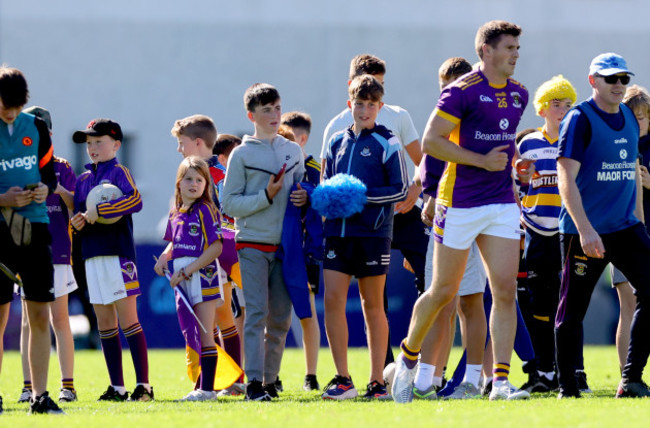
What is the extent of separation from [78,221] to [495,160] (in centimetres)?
325

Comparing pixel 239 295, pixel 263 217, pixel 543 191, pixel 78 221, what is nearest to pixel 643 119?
pixel 543 191

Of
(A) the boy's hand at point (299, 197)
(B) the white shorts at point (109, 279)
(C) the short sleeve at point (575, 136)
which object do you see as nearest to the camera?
(C) the short sleeve at point (575, 136)

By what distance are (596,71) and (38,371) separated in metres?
4.02

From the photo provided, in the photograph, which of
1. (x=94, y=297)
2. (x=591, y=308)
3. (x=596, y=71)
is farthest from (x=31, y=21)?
(x=596, y=71)

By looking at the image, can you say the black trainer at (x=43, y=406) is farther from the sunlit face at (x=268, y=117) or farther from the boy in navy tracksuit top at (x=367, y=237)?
the sunlit face at (x=268, y=117)

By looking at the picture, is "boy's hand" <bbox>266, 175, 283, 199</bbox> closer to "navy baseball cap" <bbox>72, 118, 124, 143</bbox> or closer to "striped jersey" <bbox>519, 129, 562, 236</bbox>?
"navy baseball cap" <bbox>72, 118, 124, 143</bbox>

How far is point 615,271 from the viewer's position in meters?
8.79

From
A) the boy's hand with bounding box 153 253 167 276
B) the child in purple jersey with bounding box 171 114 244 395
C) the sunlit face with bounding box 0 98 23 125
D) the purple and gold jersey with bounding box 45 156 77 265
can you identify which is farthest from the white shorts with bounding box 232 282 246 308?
the sunlit face with bounding box 0 98 23 125

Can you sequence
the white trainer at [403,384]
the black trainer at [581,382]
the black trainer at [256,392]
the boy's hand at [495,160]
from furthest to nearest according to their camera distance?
1. the black trainer at [581,382]
2. the black trainer at [256,392]
3. the white trainer at [403,384]
4. the boy's hand at [495,160]

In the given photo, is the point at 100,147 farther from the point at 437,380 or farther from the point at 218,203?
the point at 437,380

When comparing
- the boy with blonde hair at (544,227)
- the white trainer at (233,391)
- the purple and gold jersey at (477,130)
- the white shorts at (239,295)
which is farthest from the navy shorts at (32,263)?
the boy with blonde hair at (544,227)

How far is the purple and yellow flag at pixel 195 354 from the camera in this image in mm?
8609

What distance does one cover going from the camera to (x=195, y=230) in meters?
8.62

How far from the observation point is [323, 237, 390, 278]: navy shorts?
817cm
